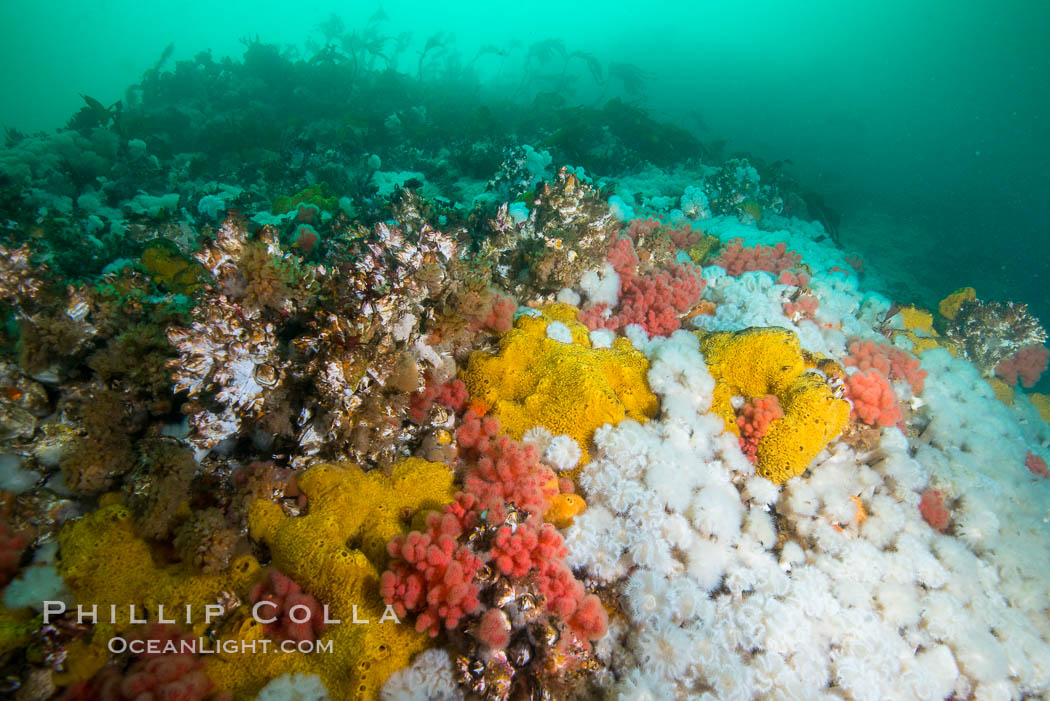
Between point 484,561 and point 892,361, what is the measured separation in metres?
7.47

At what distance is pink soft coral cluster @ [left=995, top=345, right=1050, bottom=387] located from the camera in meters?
10.1

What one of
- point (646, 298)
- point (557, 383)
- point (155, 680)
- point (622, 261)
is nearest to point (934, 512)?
point (646, 298)

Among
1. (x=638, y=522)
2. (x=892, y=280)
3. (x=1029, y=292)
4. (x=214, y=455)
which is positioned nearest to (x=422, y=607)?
(x=638, y=522)

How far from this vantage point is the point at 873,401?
215 inches

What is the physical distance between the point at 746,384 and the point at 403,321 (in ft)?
13.6

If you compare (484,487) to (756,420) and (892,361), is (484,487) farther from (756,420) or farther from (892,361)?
(892,361)

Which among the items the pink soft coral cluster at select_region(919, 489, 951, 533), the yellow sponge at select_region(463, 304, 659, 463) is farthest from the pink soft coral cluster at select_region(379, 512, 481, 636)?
the pink soft coral cluster at select_region(919, 489, 951, 533)

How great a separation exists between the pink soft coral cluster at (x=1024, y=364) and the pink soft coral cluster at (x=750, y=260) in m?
5.86

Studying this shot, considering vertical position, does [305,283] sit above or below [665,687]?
above

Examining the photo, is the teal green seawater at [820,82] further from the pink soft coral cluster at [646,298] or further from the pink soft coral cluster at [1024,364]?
the pink soft coral cluster at [646,298]

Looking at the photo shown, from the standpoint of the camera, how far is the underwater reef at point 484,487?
122 inches

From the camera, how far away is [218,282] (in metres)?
3.78

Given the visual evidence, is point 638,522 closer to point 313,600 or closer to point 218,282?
point 313,600

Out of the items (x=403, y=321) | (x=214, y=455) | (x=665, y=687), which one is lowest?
→ (x=665, y=687)
